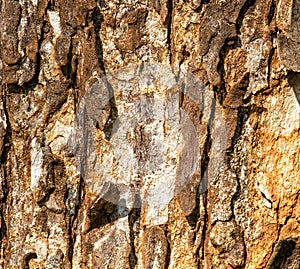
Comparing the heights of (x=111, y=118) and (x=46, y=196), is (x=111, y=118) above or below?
above

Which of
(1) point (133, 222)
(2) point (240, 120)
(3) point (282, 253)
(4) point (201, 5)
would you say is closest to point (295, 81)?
(2) point (240, 120)

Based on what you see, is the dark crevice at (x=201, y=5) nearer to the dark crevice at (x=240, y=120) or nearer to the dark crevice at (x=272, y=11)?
the dark crevice at (x=272, y=11)

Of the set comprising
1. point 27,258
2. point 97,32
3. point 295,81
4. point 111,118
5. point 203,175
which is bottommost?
point 27,258

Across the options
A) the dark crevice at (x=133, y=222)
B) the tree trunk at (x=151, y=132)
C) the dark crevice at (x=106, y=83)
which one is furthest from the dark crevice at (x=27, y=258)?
the dark crevice at (x=106, y=83)

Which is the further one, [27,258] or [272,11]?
[27,258]

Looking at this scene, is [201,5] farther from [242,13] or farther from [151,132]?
[151,132]

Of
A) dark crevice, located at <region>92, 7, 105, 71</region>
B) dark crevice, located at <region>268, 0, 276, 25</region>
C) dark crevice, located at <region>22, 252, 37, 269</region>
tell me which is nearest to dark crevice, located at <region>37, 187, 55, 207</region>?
dark crevice, located at <region>22, 252, 37, 269</region>

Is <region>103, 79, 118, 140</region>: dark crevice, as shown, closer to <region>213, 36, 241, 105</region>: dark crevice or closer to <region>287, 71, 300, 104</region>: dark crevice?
<region>213, 36, 241, 105</region>: dark crevice

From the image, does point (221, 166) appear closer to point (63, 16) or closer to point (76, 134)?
point (76, 134)
